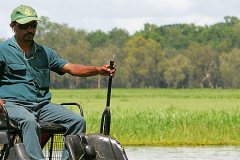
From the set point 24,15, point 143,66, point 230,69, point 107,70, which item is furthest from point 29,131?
point 143,66

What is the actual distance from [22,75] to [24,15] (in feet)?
1.44

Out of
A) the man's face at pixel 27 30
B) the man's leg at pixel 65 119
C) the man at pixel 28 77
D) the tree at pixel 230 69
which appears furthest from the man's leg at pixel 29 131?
the tree at pixel 230 69

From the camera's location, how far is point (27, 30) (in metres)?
6.43

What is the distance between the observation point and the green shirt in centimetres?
641

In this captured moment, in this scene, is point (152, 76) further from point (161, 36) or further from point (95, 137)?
point (95, 137)

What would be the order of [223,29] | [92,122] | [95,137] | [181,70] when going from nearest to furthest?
1. [95,137]
2. [92,122]
3. [181,70]
4. [223,29]

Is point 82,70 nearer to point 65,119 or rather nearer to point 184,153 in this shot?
point 65,119

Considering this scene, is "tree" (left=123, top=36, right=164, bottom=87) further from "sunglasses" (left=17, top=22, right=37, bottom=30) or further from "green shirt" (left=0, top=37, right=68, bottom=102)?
"sunglasses" (left=17, top=22, right=37, bottom=30)

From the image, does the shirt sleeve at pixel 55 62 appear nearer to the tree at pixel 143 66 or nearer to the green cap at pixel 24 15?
the green cap at pixel 24 15

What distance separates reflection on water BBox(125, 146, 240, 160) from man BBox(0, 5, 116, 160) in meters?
5.80

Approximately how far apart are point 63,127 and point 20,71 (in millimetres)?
526

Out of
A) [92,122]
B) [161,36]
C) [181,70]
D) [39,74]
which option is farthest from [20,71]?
[161,36]

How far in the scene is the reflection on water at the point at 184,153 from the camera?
12539mm

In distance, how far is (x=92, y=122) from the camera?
1902cm
